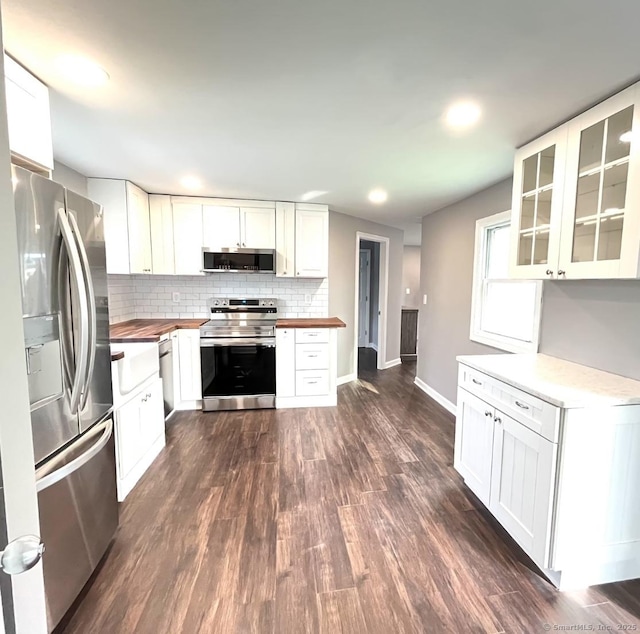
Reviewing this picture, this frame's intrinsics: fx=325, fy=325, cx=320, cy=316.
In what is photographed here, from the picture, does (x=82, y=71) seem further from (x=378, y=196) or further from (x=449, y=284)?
(x=449, y=284)

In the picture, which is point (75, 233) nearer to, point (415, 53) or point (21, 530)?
point (21, 530)

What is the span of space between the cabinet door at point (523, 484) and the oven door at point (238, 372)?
90.4 inches

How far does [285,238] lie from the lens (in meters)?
3.76

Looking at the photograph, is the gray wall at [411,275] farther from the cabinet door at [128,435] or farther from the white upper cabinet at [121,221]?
the cabinet door at [128,435]

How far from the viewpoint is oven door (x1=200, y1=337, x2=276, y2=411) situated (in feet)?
11.3

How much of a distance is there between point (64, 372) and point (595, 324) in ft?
8.96

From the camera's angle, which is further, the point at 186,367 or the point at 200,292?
the point at 200,292

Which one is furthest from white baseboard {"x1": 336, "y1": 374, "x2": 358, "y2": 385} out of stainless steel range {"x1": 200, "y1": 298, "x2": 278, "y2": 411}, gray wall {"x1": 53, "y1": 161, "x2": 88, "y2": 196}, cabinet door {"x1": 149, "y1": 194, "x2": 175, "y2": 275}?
gray wall {"x1": 53, "y1": 161, "x2": 88, "y2": 196}

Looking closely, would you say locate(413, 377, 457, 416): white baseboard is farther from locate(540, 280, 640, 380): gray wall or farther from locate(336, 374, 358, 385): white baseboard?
locate(540, 280, 640, 380): gray wall

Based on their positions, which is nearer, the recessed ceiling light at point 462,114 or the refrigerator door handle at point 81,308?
the refrigerator door handle at point 81,308

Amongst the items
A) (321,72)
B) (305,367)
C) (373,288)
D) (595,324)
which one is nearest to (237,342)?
(305,367)

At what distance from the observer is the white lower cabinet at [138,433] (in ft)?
6.77

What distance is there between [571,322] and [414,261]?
4876mm

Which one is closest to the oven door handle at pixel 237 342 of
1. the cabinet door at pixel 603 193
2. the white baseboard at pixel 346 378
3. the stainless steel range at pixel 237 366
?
the stainless steel range at pixel 237 366
